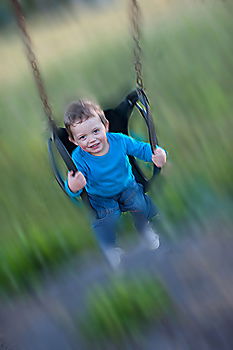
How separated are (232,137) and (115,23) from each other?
1.60m

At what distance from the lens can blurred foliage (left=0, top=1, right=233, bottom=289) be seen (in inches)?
70.9

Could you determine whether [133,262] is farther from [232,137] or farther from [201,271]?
[232,137]

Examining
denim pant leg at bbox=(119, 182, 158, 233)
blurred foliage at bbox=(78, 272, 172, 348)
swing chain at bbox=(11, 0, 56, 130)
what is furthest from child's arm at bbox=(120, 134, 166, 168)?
blurred foliage at bbox=(78, 272, 172, 348)

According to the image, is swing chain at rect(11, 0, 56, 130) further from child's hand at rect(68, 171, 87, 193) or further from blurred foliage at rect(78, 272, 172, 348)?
blurred foliage at rect(78, 272, 172, 348)

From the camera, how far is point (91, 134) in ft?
3.74

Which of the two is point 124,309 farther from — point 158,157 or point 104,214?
point 158,157

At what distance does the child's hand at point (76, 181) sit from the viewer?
1.11 m

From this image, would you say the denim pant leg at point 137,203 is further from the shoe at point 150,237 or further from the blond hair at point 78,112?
the blond hair at point 78,112

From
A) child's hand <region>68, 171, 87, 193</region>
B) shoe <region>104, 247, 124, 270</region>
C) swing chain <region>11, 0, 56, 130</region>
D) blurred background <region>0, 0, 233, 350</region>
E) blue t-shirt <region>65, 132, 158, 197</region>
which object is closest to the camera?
swing chain <region>11, 0, 56, 130</region>

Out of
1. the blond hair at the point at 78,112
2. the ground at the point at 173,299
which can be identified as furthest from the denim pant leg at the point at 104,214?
the ground at the point at 173,299

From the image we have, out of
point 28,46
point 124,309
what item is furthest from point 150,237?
point 28,46

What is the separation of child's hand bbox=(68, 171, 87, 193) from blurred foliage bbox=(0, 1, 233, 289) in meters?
0.19

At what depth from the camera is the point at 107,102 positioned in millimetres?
1398

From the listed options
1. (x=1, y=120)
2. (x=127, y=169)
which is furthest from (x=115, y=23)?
(x=127, y=169)
